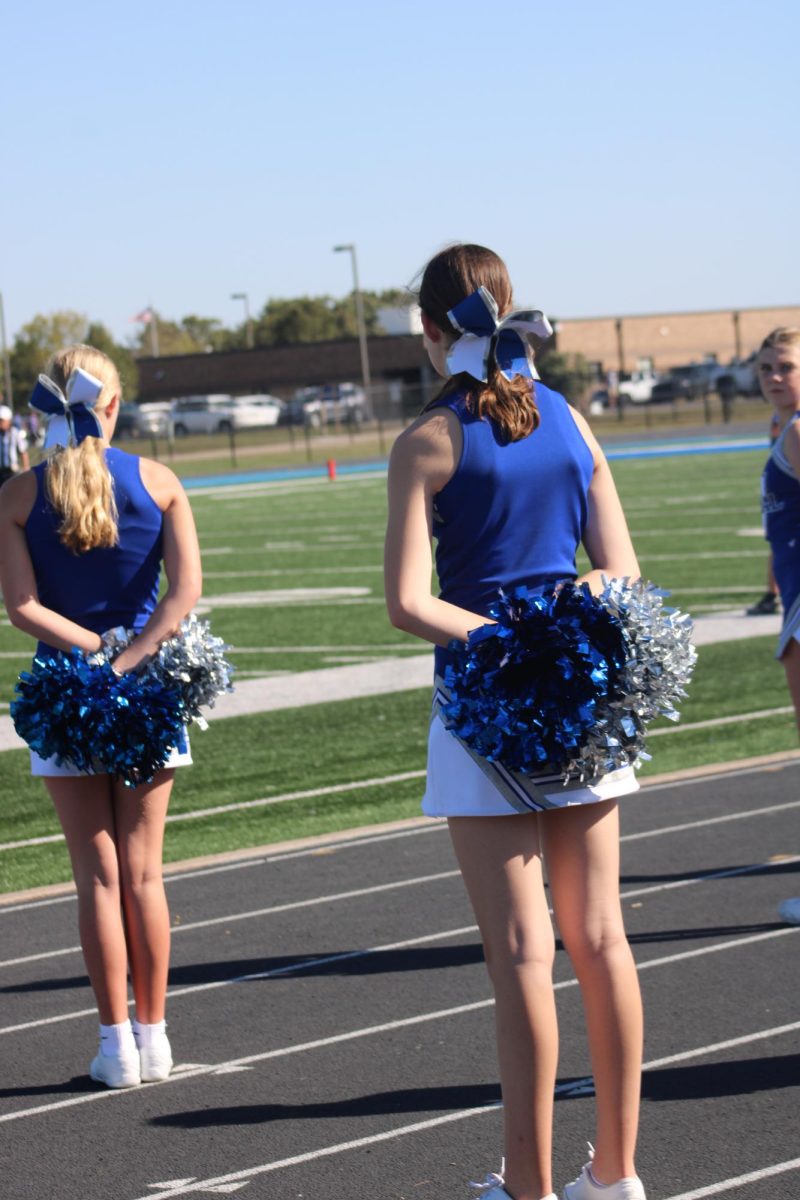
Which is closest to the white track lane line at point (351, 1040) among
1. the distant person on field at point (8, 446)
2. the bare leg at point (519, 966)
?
the bare leg at point (519, 966)

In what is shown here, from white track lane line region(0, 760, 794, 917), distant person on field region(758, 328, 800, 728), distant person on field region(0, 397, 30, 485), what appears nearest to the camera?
distant person on field region(758, 328, 800, 728)

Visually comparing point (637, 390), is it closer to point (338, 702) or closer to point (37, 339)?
point (37, 339)

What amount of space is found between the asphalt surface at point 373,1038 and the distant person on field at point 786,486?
3.53ft

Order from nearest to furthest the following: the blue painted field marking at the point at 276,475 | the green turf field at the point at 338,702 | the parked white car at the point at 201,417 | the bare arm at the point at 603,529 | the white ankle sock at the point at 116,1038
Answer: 1. the bare arm at the point at 603,529
2. the white ankle sock at the point at 116,1038
3. the green turf field at the point at 338,702
4. the blue painted field marking at the point at 276,475
5. the parked white car at the point at 201,417

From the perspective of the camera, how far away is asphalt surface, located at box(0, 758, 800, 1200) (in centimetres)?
428

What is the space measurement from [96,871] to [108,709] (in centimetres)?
49

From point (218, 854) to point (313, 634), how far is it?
8100 mm

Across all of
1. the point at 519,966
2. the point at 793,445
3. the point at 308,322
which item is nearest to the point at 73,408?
the point at 519,966

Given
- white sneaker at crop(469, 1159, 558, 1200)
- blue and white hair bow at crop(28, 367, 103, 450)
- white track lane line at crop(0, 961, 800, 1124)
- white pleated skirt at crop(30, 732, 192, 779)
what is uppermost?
blue and white hair bow at crop(28, 367, 103, 450)

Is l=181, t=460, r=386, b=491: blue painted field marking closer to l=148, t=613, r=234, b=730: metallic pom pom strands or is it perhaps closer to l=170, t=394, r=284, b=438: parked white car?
l=170, t=394, r=284, b=438: parked white car

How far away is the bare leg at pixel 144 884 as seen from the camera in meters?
4.88

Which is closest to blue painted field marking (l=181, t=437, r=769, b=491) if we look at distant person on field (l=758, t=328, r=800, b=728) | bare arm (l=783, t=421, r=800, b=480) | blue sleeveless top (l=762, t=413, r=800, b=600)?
distant person on field (l=758, t=328, r=800, b=728)

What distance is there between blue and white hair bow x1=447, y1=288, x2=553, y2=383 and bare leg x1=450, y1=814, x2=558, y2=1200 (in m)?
0.88

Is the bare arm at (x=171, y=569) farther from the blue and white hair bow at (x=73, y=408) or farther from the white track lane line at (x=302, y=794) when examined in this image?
the white track lane line at (x=302, y=794)
